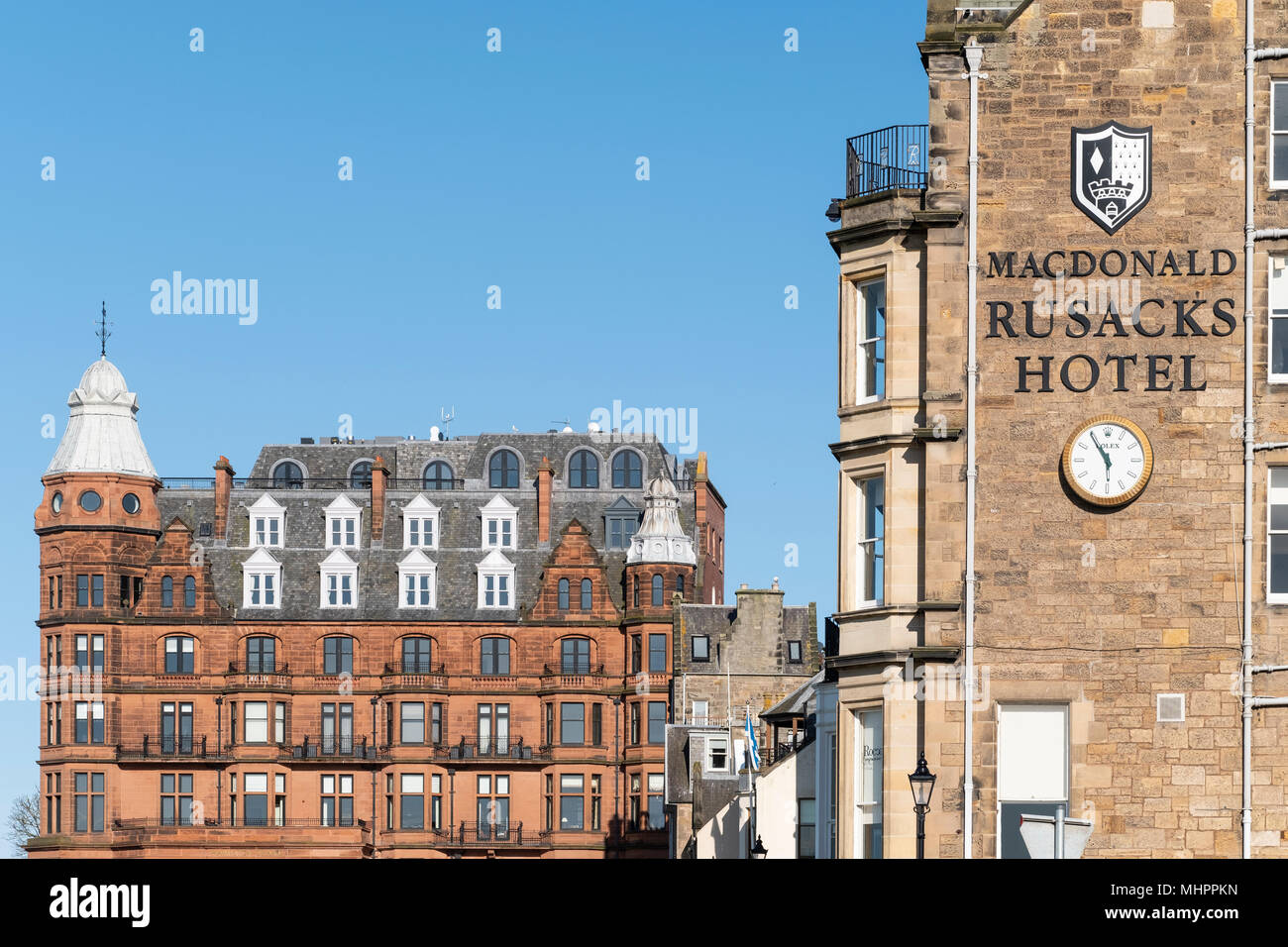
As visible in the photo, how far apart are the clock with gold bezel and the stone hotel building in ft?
0.11

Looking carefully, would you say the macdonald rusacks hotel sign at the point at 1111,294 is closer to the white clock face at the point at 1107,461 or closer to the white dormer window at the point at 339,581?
the white clock face at the point at 1107,461

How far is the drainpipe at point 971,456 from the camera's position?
32156 millimetres

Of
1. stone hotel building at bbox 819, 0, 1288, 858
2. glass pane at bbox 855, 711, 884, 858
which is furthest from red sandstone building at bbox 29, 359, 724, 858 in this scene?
stone hotel building at bbox 819, 0, 1288, 858

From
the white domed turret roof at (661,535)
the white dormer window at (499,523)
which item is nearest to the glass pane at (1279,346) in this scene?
the white domed turret roof at (661,535)

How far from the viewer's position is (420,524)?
111938 mm

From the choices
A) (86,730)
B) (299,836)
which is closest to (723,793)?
(299,836)

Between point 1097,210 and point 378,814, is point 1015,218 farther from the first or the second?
point 378,814

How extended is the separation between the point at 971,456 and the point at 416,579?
78813mm

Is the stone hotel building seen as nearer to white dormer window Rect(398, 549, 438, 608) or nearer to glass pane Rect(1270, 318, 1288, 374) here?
glass pane Rect(1270, 318, 1288, 374)

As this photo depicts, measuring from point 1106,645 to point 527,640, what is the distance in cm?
7648

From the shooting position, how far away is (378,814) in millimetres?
105438

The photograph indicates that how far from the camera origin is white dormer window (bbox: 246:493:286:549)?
11119 cm

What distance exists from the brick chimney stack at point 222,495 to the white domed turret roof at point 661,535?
21569 mm

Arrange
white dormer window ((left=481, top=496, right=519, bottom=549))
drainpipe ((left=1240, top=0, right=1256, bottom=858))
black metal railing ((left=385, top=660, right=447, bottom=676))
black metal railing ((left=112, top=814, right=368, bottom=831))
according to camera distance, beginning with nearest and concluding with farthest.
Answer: drainpipe ((left=1240, top=0, right=1256, bottom=858))
black metal railing ((left=112, top=814, right=368, bottom=831))
black metal railing ((left=385, top=660, right=447, bottom=676))
white dormer window ((left=481, top=496, right=519, bottom=549))
